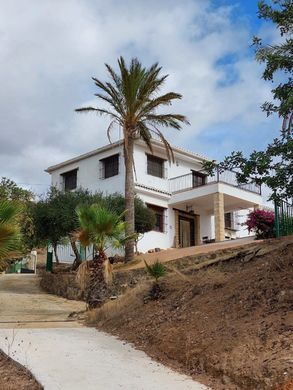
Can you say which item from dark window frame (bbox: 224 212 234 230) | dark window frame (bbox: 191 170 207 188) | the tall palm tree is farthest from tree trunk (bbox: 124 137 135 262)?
dark window frame (bbox: 224 212 234 230)

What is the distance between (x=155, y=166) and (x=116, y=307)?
20.0 m

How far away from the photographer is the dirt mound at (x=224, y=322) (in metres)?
6.96

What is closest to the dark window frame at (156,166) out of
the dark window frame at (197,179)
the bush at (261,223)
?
the dark window frame at (197,179)

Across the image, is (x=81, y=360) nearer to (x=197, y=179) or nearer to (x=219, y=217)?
(x=219, y=217)

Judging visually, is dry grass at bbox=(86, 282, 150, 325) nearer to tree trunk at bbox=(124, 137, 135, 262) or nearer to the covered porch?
tree trunk at bbox=(124, 137, 135, 262)

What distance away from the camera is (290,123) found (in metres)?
8.14

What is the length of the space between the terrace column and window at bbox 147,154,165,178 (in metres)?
4.13

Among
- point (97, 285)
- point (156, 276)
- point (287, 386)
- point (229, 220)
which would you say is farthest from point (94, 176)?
point (287, 386)

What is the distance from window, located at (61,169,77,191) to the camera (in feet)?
112

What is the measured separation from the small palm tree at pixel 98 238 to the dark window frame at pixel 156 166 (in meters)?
16.9

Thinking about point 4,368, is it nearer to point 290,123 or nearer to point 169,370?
point 169,370

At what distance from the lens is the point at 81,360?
329 inches

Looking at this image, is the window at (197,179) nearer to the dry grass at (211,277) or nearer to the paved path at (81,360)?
the dry grass at (211,277)

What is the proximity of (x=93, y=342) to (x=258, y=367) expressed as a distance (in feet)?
13.4
